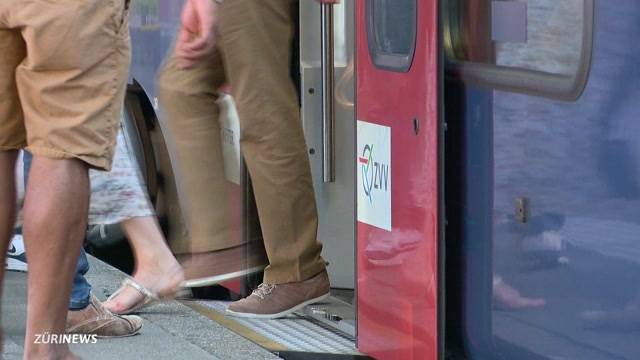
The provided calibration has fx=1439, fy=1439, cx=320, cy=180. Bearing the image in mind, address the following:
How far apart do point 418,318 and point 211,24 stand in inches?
60.9

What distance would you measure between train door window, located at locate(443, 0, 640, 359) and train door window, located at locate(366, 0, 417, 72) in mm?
184

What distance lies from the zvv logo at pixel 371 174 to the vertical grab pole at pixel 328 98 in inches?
37.7

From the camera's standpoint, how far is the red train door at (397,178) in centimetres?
383

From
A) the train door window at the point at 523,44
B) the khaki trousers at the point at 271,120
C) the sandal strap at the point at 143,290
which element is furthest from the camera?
the khaki trousers at the point at 271,120

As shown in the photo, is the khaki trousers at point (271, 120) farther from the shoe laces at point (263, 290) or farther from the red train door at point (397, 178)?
the red train door at point (397, 178)

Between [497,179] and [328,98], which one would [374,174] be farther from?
[328,98]

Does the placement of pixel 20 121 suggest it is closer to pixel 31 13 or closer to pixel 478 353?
pixel 31 13

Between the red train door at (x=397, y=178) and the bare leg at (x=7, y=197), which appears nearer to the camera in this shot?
the bare leg at (x=7, y=197)

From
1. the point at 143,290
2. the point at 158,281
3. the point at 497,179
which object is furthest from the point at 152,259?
the point at 497,179

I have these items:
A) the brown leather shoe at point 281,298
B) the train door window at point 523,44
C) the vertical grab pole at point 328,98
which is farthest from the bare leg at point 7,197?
the vertical grab pole at point 328,98

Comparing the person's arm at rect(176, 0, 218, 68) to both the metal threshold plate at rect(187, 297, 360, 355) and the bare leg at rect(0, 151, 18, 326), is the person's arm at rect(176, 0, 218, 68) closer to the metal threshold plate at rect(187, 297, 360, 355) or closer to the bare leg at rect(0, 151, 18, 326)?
the metal threshold plate at rect(187, 297, 360, 355)

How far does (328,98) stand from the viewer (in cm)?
531

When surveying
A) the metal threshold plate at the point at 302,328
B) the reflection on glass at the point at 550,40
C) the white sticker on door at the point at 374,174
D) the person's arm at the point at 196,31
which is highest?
the reflection on glass at the point at 550,40

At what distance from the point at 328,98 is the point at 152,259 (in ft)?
3.48
